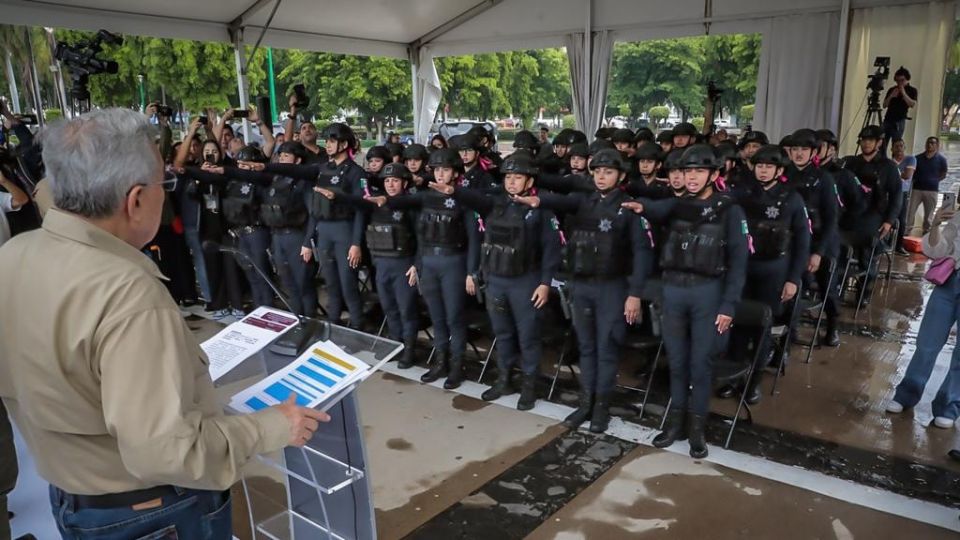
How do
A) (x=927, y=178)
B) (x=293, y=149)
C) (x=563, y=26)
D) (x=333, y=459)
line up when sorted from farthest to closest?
(x=563, y=26), (x=927, y=178), (x=293, y=149), (x=333, y=459)

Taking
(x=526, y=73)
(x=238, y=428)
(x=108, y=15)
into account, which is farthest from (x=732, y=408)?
(x=526, y=73)

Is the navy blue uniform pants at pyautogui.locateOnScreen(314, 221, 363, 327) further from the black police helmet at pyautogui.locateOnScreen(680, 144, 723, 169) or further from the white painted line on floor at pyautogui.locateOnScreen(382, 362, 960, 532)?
the black police helmet at pyautogui.locateOnScreen(680, 144, 723, 169)

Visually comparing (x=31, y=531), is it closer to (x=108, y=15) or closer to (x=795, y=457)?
(x=795, y=457)

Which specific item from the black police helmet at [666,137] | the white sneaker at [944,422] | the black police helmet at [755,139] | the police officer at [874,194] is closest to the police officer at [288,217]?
the black police helmet at [666,137]

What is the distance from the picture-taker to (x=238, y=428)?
63.2 inches

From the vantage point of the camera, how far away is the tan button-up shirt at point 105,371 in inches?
55.8

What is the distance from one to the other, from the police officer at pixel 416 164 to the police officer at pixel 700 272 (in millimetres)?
2239

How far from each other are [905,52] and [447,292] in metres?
7.82

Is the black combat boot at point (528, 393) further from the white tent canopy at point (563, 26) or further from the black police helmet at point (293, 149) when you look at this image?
the white tent canopy at point (563, 26)

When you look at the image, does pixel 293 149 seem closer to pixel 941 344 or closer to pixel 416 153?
pixel 416 153

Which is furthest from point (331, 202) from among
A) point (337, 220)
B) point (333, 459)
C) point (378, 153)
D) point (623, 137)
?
point (333, 459)

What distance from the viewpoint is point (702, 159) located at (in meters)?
4.12

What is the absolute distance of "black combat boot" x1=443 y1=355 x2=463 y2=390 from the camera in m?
5.45

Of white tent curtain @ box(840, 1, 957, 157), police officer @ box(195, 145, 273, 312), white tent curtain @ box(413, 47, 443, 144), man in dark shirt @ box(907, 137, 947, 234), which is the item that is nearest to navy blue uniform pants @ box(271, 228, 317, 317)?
police officer @ box(195, 145, 273, 312)
